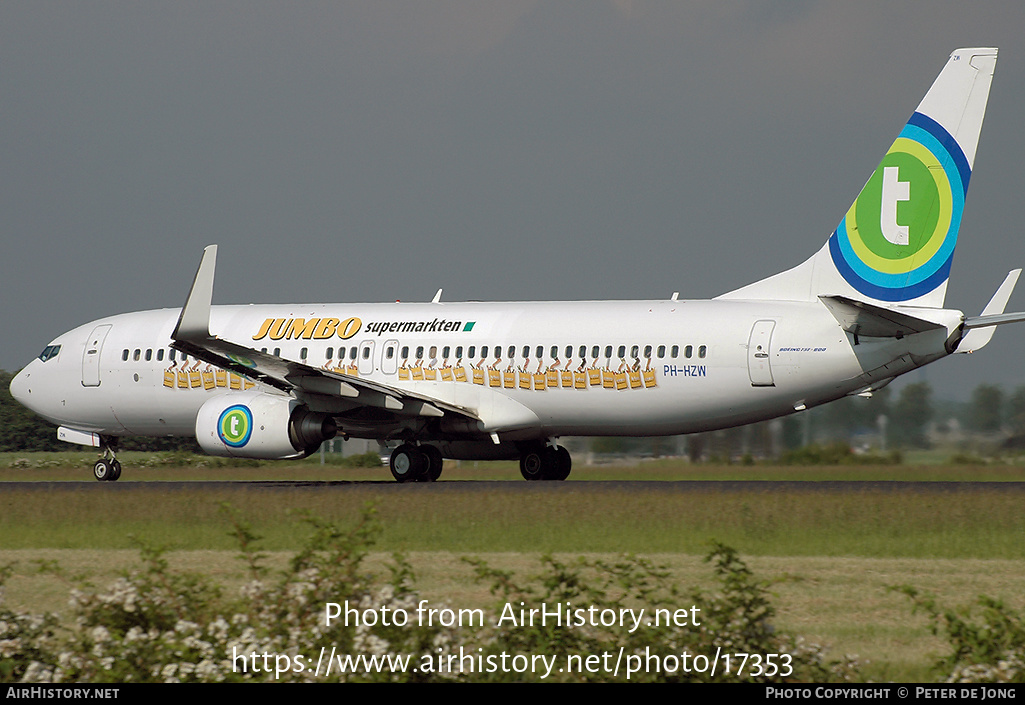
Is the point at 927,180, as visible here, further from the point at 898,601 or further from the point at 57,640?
the point at 57,640

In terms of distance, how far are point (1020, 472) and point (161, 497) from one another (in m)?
18.3

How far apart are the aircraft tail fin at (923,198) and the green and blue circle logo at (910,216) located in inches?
0.8

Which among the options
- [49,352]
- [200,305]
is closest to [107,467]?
[49,352]

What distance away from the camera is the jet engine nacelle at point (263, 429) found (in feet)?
86.4

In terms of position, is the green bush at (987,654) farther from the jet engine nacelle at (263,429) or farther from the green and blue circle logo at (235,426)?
the green and blue circle logo at (235,426)

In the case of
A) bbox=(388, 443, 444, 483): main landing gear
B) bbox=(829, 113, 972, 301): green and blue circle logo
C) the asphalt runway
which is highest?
bbox=(829, 113, 972, 301): green and blue circle logo

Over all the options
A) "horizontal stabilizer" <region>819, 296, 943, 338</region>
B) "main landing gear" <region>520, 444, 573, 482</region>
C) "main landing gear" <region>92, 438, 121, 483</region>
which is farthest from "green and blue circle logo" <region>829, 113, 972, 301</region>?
"main landing gear" <region>92, 438, 121, 483</region>

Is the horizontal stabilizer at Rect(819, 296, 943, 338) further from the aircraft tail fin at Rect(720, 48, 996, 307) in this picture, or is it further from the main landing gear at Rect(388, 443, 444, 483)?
the main landing gear at Rect(388, 443, 444, 483)

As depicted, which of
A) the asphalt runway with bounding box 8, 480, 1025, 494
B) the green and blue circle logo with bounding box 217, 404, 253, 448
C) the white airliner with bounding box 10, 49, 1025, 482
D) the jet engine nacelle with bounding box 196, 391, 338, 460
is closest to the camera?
the asphalt runway with bounding box 8, 480, 1025, 494

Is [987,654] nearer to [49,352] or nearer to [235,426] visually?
[235,426]

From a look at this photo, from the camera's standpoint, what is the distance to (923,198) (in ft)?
81.7

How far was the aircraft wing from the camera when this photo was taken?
23.0 m

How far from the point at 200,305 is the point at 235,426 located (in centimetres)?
434

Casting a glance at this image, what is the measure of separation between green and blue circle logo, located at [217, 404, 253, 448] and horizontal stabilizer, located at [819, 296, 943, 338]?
11797 mm
